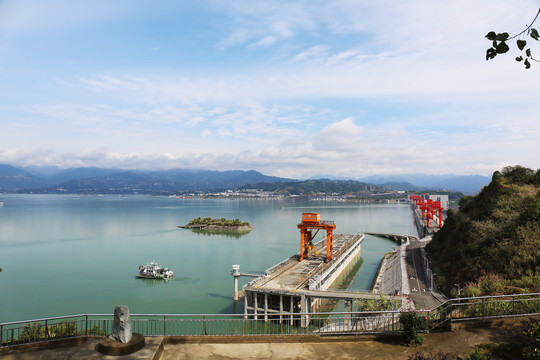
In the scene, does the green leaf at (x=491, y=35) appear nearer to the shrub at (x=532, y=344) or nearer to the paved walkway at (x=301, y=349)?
the shrub at (x=532, y=344)

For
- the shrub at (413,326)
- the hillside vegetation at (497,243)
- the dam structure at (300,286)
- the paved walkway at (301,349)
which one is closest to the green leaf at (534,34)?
the paved walkway at (301,349)

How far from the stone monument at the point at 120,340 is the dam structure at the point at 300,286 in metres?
9.48

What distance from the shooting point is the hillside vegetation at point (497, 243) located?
19.8 meters

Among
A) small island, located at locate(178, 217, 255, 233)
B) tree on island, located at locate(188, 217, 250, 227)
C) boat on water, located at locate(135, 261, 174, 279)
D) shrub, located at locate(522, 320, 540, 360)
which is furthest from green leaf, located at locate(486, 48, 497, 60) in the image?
tree on island, located at locate(188, 217, 250, 227)

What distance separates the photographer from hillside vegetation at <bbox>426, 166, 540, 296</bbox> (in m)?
19.8

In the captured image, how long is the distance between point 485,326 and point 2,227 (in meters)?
91.1

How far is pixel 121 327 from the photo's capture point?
8539 mm

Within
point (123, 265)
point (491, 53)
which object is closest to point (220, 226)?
point (123, 265)

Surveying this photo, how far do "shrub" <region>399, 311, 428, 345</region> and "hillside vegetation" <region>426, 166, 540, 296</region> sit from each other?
693 centimetres

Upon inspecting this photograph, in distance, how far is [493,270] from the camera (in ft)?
72.2

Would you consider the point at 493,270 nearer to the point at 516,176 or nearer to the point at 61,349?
the point at 516,176

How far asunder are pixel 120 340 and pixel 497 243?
24.7m

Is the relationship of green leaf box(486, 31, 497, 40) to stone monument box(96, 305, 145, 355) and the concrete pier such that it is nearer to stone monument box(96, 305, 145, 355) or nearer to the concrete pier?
stone monument box(96, 305, 145, 355)

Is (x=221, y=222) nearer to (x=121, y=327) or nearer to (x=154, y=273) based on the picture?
(x=154, y=273)
